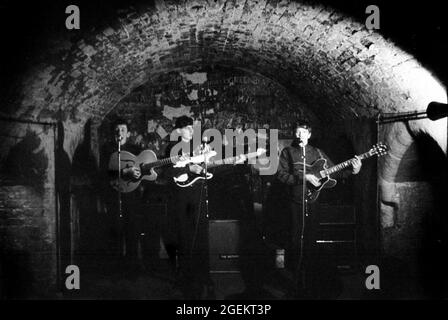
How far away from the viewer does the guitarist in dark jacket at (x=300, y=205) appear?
5348 millimetres

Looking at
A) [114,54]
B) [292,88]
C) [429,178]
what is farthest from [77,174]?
[429,178]

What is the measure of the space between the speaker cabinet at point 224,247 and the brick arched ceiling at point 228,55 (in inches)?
108

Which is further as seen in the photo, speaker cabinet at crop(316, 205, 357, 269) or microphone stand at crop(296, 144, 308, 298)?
speaker cabinet at crop(316, 205, 357, 269)

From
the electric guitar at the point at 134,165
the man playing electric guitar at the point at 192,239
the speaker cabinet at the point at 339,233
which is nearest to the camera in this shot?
the man playing electric guitar at the point at 192,239

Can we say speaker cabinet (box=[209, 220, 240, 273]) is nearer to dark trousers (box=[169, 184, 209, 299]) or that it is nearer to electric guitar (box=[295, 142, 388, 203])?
dark trousers (box=[169, 184, 209, 299])

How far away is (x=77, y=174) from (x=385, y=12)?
5.14 meters

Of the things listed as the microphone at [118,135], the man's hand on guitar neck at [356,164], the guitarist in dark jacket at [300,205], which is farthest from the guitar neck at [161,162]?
the man's hand on guitar neck at [356,164]

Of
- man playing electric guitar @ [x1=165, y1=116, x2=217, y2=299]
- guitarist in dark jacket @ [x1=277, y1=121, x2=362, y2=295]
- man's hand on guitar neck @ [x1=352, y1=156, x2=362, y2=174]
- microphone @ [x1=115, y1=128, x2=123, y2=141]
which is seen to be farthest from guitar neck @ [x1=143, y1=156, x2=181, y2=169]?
man's hand on guitar neck @ [x1=352, y1=156, x2=362, y2=174]

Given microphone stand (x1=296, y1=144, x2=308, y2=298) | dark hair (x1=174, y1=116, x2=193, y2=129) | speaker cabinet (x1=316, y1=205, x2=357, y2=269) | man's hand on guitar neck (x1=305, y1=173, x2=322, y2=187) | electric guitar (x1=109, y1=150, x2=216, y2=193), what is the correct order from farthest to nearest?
dark hair (x1=174, y1=116, x2=193, y2=129) → speaker cabinet (x1=316, y1=205, x2=357, y2=269) → electric guitar (x1=109, y1=150, x2=216, y2=193) → man's hand on guitar neck (x1=305, y1=173, x2=322, y2=187) → microphone stand (x1=296, y1=144, x2=308, y2=298)

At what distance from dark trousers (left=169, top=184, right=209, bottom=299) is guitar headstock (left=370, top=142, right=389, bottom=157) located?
2.74m

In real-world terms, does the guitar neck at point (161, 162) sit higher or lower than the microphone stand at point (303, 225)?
higher

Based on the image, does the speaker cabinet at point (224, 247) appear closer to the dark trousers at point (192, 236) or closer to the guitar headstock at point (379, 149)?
the dark trousers at point (192, 236)

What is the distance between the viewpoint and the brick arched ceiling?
4203 mm

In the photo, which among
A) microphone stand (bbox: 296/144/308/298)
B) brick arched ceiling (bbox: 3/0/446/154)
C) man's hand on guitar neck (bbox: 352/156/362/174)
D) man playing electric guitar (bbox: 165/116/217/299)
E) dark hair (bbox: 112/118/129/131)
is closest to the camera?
brick arched ceiling (bbox: 3/0/446/154)
